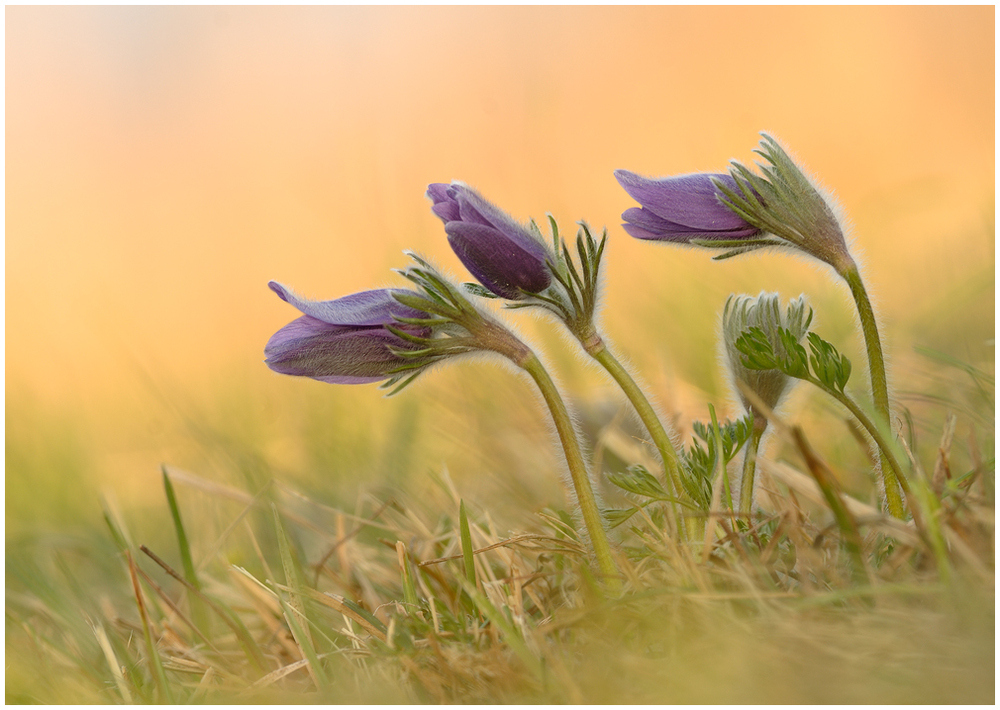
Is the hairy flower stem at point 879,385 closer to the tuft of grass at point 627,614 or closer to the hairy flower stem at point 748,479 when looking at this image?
the tuft of grass at point 627,614

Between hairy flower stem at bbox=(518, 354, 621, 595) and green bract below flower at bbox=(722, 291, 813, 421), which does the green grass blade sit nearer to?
hairy flower stem at bbox=(518, 354, 621, 595)

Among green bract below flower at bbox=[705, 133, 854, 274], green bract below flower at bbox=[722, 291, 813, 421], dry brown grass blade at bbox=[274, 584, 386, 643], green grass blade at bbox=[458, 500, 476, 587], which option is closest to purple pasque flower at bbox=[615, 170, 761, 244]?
green bract below flower at bbox=[705, 133, 854, 274]

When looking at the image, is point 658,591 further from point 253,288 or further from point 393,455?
point 253,288

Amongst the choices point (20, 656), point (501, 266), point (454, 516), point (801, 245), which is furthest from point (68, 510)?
point (801, 245)

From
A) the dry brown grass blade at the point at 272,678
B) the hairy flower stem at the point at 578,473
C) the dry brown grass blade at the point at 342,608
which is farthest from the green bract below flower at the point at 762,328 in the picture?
the dry brown grass blade at the point at 272,678

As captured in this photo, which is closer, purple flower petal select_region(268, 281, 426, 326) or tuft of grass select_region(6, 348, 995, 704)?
tuft of grass select_region(6, 348, 995, 704)

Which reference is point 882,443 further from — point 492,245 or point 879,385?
point 492,245
